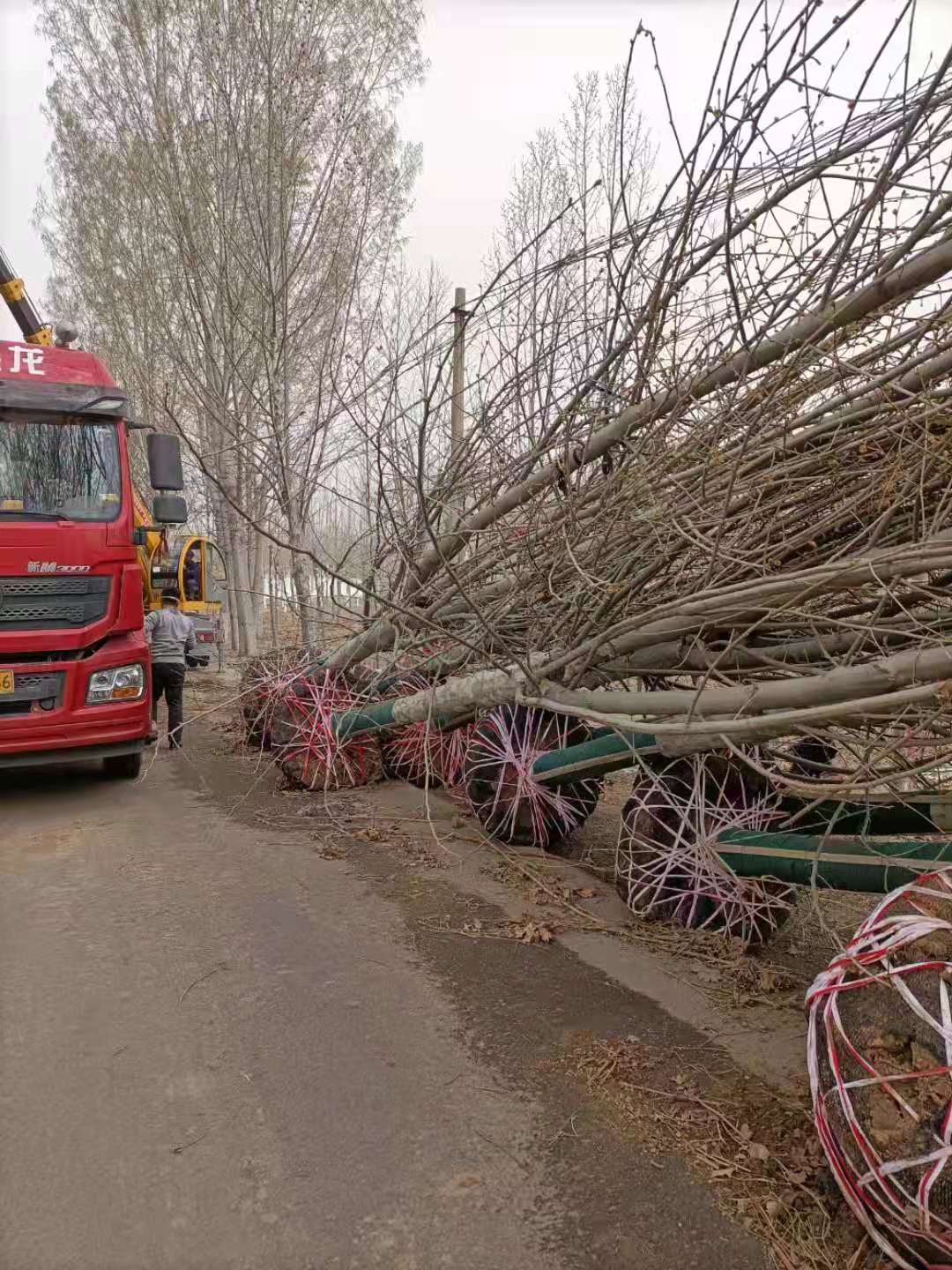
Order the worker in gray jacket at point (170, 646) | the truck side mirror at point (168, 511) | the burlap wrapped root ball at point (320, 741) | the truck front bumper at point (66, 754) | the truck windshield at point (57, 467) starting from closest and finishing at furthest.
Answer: the truck front bumper at point (66, 754), the truck windshield at point (57, 467), the burlap wrapped root ball at point (320, 741), the truck side mirror at point (168, 511), the worker in gray jacket at point (170, 646)

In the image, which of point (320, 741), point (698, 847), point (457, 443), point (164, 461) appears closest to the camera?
point (698, 847)

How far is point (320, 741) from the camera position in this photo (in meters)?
6.16

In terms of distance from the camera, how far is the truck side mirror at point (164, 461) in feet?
21.1

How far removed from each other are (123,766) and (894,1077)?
240 inches

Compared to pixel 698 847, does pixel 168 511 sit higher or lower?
higher

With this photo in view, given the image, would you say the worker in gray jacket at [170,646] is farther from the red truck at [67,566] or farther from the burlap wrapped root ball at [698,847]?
the burlap wrapped root ball at [698,847]

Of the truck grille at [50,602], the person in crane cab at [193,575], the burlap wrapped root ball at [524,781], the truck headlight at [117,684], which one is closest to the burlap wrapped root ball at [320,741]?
the truck headlight at [117,684]

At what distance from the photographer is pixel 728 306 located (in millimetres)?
3578

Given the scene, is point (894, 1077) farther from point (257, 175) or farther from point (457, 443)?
point (257, 175)

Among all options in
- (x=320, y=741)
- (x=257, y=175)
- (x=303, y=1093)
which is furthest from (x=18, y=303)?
(x=303, y=1093)

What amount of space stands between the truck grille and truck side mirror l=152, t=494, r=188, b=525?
3.16 feet

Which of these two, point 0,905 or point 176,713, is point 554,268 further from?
point 176,713

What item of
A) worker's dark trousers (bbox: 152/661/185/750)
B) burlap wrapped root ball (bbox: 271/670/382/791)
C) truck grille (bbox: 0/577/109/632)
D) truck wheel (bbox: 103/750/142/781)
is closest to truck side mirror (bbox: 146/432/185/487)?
truck grille (bbox: 0/577/109/632)

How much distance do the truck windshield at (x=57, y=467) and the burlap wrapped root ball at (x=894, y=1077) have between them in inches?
224
